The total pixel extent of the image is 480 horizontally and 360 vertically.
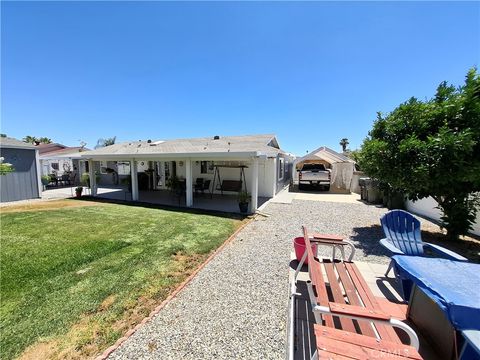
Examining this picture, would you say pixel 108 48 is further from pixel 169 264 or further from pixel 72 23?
pixel 169 264

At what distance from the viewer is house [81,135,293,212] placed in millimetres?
9766

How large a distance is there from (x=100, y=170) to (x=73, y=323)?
20.4 meters

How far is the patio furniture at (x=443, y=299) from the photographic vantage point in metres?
1.75

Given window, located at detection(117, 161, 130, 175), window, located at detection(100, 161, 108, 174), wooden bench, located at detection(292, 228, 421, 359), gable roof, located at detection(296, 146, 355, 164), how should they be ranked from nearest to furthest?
wooden bench, located at detection(292, 228, 421, 359), gable roof, located at detection(296, 146, 355, 164), window, located at detection(117, 161, 130, 175), window, located at detection(100, 161, 108, 174)

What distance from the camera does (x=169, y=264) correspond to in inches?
183

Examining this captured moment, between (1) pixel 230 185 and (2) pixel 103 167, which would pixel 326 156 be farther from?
(2) pixel 103 167

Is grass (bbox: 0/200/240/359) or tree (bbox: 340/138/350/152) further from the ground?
tree (bbox: 340/138/350/152)

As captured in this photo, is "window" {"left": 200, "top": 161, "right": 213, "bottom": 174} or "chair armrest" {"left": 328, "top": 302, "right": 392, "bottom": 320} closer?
"chair armrest" {"left": 328, "top": 302, "right": 392, "bottom": 320}

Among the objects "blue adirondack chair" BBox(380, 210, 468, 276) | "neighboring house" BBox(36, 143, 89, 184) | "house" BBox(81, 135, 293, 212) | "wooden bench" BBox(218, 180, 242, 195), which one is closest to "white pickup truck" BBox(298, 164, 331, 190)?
"house" BBox(81, 135, 293, 212)

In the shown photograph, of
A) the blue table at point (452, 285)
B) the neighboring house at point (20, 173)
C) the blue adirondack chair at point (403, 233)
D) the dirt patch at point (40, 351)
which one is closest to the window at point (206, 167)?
the neighboring house at point (20, 173)

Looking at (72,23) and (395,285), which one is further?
(72,23)

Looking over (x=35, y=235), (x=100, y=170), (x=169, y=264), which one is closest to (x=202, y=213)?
(x=169, y=264)

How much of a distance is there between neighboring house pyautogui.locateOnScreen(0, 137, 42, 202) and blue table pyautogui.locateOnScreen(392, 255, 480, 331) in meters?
17.7

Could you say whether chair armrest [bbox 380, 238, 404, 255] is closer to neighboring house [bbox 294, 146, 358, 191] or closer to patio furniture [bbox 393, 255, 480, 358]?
patio furniture [bbox 393, 255, 480, 358]
